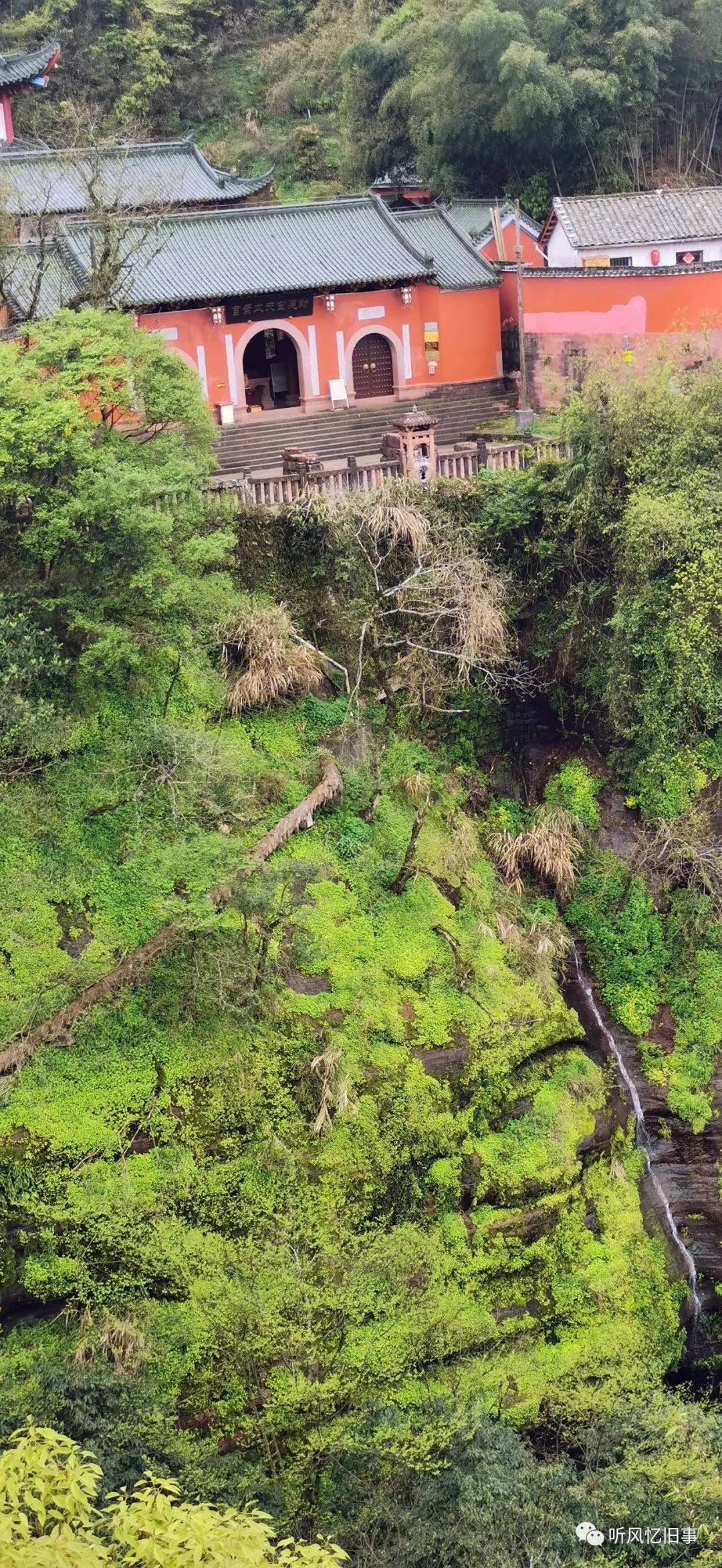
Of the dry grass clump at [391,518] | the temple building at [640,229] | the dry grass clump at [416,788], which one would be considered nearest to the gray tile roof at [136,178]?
Result: the temple building at [640,229]

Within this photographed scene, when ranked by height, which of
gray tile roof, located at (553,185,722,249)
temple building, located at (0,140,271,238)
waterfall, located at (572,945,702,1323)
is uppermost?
temple building, located at (0,140,271,238)

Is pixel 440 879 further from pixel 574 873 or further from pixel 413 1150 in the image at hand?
pixel 413 1150

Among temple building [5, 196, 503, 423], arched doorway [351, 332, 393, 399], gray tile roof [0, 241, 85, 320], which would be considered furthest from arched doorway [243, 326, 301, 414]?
gray tile roof [0, 241, 85, 320]

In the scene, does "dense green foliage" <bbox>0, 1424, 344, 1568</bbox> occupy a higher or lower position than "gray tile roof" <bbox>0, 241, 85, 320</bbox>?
lower

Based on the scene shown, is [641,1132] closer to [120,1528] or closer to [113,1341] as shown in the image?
[113,1341]

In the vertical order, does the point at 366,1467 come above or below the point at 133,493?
below

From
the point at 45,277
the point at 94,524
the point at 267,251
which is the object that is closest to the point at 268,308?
the point at 267,251

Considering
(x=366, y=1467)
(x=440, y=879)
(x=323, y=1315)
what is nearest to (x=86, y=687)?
(x=440, y=879)

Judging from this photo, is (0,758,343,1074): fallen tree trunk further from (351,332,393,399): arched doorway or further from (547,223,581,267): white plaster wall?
(547,223,581,267): white plaster wall
